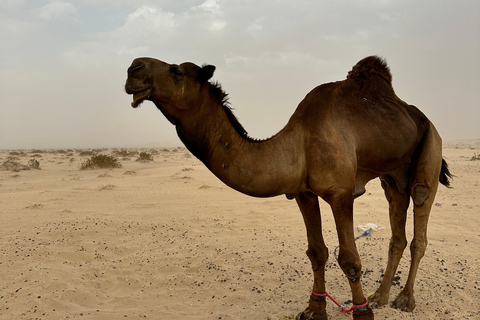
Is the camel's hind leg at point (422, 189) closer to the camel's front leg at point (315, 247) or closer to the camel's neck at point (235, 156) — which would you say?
the camel's front leg at point (315, 247)

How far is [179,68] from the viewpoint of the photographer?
8.05 ft

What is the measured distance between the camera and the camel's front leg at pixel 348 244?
2.86 metres

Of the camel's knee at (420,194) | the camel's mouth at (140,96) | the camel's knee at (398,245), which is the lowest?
the camel's knee at (398,245)

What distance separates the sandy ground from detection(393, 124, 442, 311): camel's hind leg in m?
0.20

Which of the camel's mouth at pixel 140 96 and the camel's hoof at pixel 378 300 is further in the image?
the camel's hoof at pixel 378 300

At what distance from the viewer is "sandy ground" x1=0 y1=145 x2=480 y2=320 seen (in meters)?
3.87

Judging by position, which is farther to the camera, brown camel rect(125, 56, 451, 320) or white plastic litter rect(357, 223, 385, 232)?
white plastic litter rect(357, 223, 385, 232)

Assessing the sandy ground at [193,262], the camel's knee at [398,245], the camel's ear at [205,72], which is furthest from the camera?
the camel's knee at [398,245]

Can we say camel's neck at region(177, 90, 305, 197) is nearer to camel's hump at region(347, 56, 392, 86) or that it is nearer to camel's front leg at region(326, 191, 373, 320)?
camel's front leg at region(326, 191, 373, 320)

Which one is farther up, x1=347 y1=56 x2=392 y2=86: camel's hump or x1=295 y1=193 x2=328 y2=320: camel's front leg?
x1=347 y1=56 x2=392 y2=86: camel's hump

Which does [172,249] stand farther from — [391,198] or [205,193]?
[205,193]

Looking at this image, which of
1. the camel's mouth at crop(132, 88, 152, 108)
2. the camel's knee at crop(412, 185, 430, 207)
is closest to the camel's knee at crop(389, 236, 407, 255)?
the camel's knee at crop(412, 185, 430, 207)

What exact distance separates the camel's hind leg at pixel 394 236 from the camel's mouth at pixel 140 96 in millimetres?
3114

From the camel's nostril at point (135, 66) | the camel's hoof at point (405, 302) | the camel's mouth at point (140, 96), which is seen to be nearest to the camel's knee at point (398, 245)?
the camel's hoof at point (405, 302)
